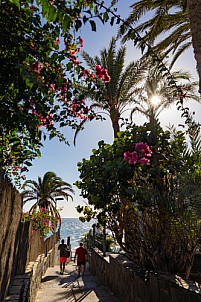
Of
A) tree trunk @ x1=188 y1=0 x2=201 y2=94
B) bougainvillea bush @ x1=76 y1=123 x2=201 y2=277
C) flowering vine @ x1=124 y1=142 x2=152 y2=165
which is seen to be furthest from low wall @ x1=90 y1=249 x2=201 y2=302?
tree trunk @ x1=188 y1=0 x2=201 y2=94

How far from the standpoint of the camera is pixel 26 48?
290 cm

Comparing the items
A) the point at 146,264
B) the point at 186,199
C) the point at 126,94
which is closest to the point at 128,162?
the point at 186,199

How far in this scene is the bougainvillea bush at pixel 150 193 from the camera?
339 centimetres

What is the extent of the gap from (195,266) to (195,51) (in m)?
4.78

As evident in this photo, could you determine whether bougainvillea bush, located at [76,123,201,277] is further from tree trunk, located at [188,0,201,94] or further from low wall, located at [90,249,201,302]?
tree trunk, located at [188,0,201,94]

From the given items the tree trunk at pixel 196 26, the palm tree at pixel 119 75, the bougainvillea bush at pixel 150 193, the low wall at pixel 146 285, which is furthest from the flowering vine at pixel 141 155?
the palm tree at pixel 119 75

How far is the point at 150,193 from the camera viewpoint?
12.8 feet

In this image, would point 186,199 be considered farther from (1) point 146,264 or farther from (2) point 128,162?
(1) point 146,264

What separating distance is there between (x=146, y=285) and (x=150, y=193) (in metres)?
1.60

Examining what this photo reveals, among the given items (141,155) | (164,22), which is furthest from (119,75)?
(141,155)

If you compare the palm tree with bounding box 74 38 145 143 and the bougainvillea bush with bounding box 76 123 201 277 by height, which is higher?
the palm tree with bounding box 74 38 145 143

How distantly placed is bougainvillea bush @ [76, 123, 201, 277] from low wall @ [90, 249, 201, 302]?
1.12 ft

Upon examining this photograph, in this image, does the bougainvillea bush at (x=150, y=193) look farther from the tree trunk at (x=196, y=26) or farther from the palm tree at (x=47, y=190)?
the palm tree at (x=47, y=190)

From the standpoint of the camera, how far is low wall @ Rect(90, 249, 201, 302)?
9.66 feet
